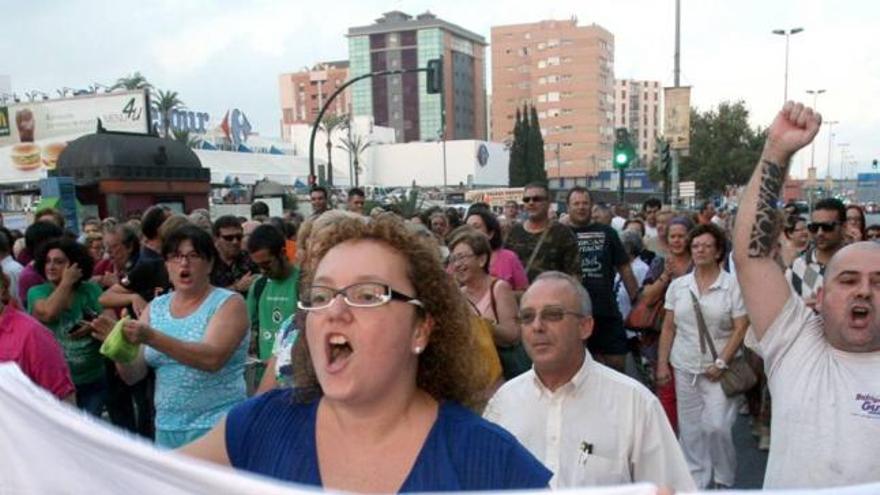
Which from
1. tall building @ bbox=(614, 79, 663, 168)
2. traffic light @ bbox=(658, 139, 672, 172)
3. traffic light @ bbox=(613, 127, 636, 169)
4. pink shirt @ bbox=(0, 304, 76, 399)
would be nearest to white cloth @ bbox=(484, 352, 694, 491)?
pink shirt @ bbox=(0, 304, 76, 399)

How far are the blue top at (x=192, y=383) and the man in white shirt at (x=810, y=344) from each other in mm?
2479

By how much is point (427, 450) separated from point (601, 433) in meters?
1.24

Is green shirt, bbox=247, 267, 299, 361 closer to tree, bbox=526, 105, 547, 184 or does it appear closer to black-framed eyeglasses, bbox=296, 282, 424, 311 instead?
black-framed eyeglasses, bbox=296, 282, 424, 311

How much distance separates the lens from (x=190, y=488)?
5.54 ft

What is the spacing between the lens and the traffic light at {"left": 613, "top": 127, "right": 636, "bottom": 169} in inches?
647

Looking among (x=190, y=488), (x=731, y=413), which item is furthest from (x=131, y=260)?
(x=190, y=488)

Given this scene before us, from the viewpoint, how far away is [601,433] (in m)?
2.97

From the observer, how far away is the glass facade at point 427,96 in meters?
138

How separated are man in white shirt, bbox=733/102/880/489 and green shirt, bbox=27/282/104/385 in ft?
13.7

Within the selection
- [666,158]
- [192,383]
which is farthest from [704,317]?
[666,158]

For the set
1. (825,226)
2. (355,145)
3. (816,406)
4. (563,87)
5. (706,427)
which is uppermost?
(563,87)

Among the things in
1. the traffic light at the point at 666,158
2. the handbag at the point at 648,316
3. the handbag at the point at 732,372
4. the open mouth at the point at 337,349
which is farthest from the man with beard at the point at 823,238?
the traffic light at the point at 666,158

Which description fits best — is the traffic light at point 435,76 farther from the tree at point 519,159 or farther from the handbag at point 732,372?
the tree at point 519,159

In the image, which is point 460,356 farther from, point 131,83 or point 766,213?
point 131,83
